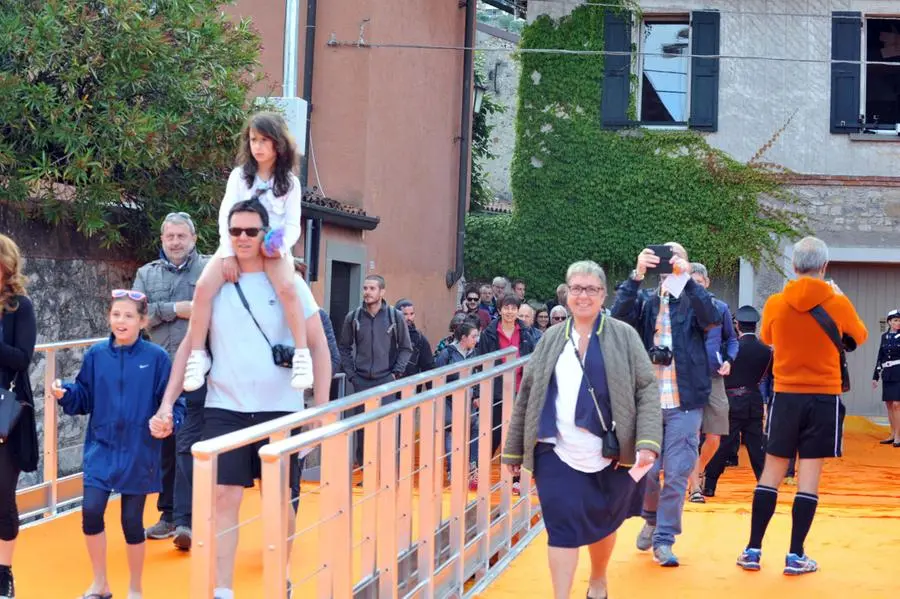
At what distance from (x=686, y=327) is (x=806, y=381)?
0.76m

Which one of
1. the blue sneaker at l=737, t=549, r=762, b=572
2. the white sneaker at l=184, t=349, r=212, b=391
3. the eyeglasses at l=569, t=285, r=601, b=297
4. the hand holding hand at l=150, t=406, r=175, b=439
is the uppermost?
the eyeglasses at l=569, t=285, r=601, b=297

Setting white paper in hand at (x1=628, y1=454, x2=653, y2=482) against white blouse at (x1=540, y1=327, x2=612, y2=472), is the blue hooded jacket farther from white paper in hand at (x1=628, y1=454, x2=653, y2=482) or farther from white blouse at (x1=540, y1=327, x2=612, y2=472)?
white paper in hand at (x1=628, y1=454, x2=653, y2=482)

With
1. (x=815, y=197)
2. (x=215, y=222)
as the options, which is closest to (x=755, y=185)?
(x=815, y=197)

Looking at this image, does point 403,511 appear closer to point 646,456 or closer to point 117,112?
point 646,456

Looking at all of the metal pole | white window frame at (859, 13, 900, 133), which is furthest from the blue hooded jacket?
white window frame at (859, 13, 900, 133)

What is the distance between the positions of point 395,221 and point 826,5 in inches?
308

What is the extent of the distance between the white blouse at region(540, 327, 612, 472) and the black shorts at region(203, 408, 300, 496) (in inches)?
45.9

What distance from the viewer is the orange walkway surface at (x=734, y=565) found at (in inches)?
277

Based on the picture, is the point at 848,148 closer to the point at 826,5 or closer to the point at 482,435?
the point at 826,5

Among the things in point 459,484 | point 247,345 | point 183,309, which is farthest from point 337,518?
point 183,309

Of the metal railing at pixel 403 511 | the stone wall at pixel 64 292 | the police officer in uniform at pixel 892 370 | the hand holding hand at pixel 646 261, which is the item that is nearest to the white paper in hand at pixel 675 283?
the hand holding hand at pixel 646 261

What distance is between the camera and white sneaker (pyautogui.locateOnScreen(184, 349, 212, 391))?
5387 millimetres

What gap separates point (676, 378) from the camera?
A: 7.56m

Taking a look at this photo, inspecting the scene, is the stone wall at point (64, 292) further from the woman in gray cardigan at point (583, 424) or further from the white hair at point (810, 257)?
the white hair at point (810, 257)
